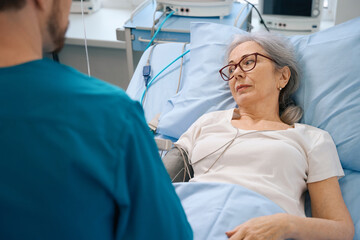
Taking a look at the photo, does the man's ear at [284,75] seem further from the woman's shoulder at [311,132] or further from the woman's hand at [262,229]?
the woman's hand at [262,229]

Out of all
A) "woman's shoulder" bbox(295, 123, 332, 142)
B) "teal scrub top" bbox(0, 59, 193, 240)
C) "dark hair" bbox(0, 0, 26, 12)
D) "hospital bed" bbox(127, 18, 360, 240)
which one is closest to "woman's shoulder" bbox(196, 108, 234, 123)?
"hospital bed" bbox(127, 18, 360, 240)

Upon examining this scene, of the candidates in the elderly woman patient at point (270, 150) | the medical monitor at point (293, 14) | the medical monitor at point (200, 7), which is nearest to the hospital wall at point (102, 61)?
the medical monitor at point (200, 7)

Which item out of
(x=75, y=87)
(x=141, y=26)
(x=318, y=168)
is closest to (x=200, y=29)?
(x=141, y=26)

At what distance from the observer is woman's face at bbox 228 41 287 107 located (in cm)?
153

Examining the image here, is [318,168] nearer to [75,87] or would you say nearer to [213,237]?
[213,237]

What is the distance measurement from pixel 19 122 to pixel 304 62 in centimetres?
138

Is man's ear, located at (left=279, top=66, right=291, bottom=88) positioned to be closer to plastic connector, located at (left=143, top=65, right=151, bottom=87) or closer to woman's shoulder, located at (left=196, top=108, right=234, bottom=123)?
woman's shoulder, located at (left=196, top=108, right=234, bottom=123)

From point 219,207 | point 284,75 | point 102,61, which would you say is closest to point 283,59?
point 284,75

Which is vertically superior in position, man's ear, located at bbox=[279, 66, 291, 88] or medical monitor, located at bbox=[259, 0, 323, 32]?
medical monitor, located at bbox=[259, 0, 323, 32]

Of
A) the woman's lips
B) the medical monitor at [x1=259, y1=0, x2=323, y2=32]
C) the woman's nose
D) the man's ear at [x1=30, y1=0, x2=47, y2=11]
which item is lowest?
the woman's lips

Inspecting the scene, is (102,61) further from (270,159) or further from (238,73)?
(270,159)

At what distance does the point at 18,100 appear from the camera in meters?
0.56

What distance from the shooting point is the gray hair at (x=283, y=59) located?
1.59 meters

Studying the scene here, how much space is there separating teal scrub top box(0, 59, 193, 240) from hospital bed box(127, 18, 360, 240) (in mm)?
545
